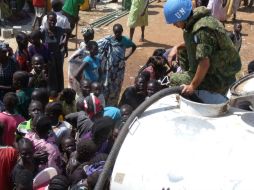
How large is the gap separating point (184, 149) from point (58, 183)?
48.3 inches

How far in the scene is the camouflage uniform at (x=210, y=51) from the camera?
360 cm

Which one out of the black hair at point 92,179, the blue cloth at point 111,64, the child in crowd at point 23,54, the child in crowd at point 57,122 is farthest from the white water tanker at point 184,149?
the child in crowd at point 23,54

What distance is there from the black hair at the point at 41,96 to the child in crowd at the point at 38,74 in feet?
1.18

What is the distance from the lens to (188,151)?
296 centimetres

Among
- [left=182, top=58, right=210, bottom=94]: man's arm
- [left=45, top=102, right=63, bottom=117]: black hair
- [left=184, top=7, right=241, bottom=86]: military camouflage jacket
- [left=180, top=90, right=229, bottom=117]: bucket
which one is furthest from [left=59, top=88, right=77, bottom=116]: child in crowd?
[left=180, top=90, right=229, bottom=117]: bucket

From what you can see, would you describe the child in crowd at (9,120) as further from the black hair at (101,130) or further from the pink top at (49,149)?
the black hair at (101,130)

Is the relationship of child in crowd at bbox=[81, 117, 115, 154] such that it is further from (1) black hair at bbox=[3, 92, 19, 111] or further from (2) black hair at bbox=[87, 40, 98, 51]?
(2) black hair at bbox=[87, 40, 98, 51]

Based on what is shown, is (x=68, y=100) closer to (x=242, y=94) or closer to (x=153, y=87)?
(x=153, y=87)

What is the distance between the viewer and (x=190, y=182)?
2877mm

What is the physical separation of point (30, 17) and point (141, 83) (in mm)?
6464

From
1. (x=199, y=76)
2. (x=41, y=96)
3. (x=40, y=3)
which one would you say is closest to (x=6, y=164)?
(x=41, y=96)

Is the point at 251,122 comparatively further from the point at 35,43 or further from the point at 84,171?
the point at 35,43

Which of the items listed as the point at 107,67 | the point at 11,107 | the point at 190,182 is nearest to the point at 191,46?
the point at 190,182

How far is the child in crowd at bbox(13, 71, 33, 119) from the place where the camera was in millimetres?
5539
